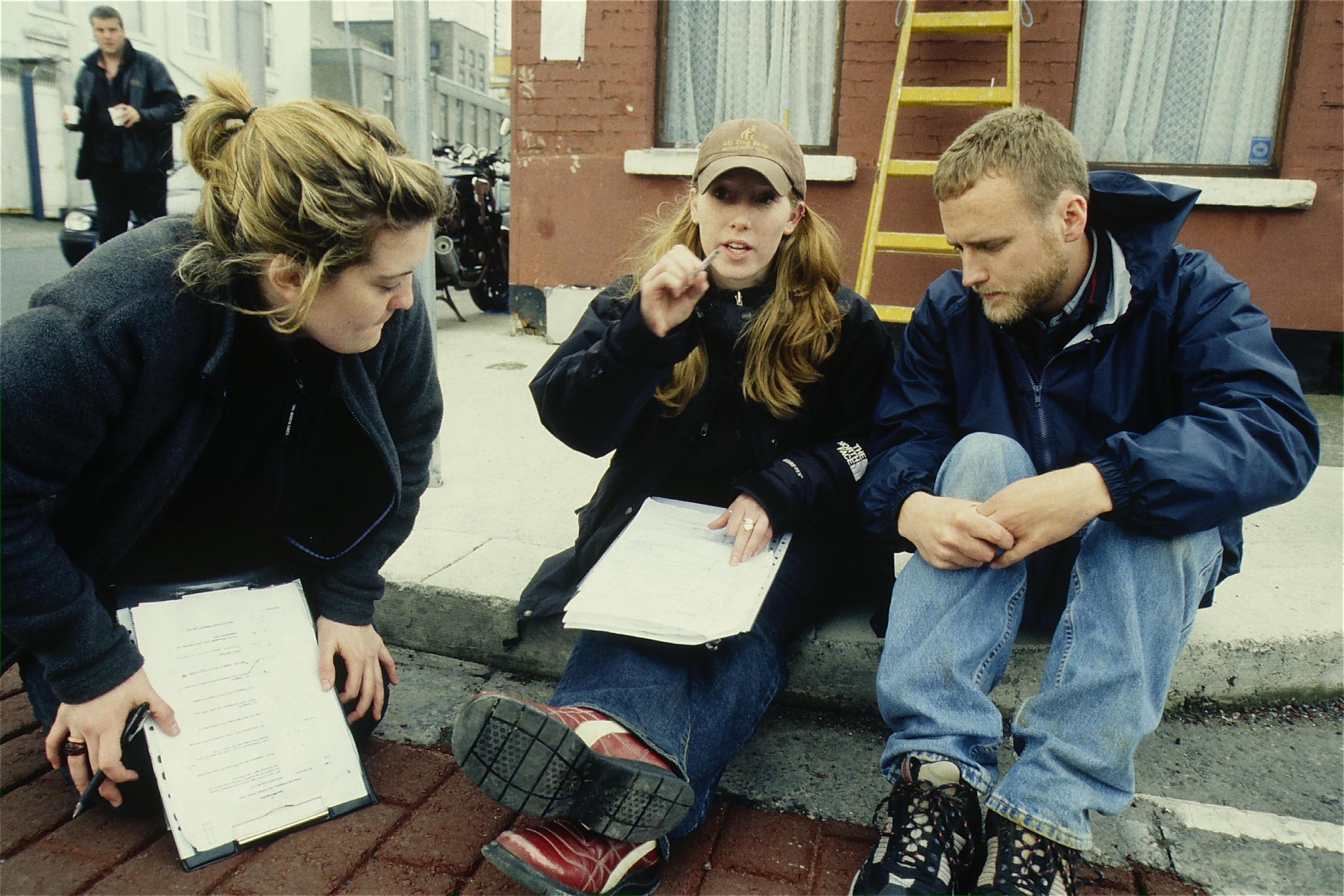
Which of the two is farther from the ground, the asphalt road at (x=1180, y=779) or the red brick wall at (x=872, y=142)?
the red brick wall at (x=872, y=142)

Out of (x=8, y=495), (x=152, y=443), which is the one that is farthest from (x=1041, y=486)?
(x=8, y=495)

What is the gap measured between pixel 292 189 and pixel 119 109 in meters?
5.87

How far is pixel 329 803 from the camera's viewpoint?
5.86ft

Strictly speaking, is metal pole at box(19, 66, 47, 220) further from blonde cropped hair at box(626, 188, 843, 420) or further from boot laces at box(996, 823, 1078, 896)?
boot laces at box(996, 823, 1078, 896)

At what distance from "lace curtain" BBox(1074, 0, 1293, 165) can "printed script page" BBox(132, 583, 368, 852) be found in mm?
4955

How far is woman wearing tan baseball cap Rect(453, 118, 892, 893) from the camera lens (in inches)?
66.2

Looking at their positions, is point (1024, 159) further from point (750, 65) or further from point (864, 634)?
point (750, 65)

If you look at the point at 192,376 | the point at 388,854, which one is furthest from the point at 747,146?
the point at 388,854

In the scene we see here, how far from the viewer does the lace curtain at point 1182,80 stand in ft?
16.3

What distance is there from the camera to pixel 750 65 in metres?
5.57

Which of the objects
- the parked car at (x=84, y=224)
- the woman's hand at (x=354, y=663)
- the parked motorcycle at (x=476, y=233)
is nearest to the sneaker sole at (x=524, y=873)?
the woman's hand at (x=354, y=663)

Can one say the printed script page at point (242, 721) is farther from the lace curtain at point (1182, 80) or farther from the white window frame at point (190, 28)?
the white window frame at point (190, 28)

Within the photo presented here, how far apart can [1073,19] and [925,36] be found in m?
0.74

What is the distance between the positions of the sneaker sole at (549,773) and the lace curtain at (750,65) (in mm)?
4662
